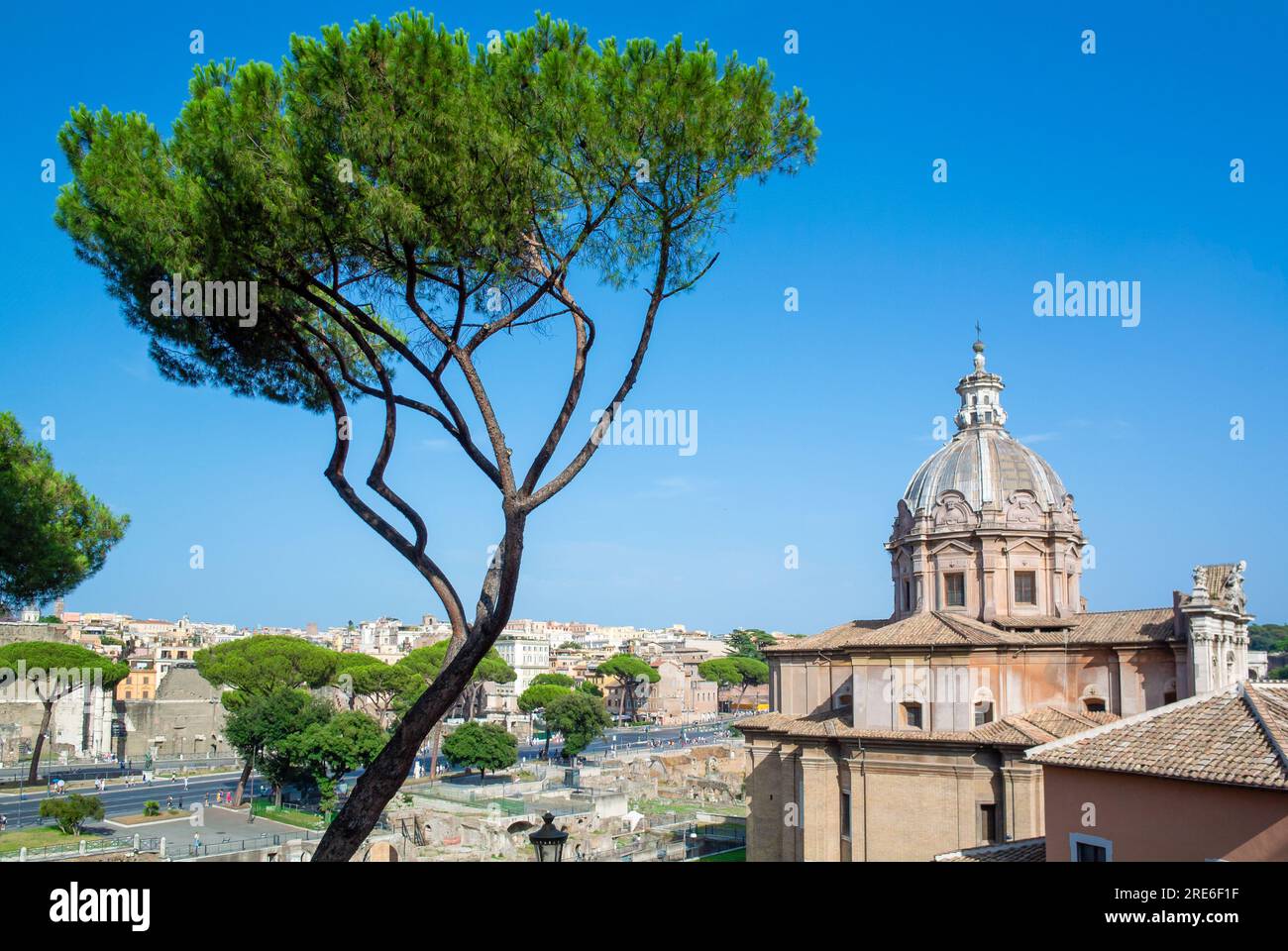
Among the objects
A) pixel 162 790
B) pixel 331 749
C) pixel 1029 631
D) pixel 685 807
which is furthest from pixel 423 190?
→ pixel 162 790

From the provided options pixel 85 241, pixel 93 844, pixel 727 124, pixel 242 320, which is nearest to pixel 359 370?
pixel 242 320

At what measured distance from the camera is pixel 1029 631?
22.2m

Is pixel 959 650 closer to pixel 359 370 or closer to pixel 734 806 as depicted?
pixel 359 370

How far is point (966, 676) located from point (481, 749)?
2366 centimetres

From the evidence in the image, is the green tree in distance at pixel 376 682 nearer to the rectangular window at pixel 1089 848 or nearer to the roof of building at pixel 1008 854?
the roof of building at pixel 1008 854

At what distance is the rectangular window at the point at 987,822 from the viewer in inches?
684

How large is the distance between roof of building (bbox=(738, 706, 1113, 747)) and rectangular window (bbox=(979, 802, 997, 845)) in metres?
1.16

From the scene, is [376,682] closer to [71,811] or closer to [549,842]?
[71,811]

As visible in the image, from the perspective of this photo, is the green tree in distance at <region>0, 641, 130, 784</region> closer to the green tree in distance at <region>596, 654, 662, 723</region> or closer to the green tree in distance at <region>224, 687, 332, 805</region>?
the green tree in distance at <region>224, 687, 332, 805</region>

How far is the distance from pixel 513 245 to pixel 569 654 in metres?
93.3

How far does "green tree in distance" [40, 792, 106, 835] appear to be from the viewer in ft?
82.5

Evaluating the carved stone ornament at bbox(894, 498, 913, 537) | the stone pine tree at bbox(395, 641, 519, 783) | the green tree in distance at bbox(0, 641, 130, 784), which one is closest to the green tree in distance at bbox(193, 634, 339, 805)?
the green tree in distance at bbox(0, 641, 130, 784)

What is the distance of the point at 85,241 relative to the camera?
334 inches

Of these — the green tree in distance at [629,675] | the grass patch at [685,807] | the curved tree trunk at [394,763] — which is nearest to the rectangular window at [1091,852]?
the curved tree trunk at [394,763]
